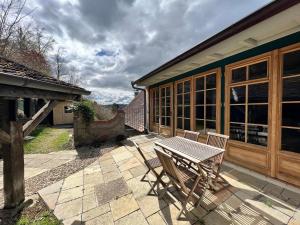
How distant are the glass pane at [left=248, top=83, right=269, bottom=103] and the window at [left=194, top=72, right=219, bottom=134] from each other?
954mm

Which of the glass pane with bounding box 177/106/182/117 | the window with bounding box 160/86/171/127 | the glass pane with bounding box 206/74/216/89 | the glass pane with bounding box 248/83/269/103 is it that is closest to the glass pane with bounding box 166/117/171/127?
the window with bounding box 160/86/171/127

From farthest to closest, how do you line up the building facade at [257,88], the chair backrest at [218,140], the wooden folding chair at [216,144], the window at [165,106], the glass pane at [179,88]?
the window at [165,106], the glass pane at [179,88], the chair backrest at [218,140], the wooden folding chair at [216,144], the building facade at [257,88]

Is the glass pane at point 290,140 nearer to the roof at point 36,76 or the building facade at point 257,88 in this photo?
the building facade at point 257,88

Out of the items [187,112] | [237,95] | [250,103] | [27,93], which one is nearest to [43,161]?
[27,93]

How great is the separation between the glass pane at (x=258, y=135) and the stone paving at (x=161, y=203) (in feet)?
2.25

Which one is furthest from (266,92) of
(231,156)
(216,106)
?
(231,156)

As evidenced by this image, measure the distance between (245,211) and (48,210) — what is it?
2.94 m

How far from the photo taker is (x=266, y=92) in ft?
9.98

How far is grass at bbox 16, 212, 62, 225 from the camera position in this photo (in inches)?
90.5

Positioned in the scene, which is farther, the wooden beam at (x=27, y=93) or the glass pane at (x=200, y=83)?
the glass pane at (x=200, y=83)

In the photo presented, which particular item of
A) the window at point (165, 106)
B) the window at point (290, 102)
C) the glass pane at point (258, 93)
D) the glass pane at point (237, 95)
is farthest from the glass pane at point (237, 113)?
the window at point (165, 106)

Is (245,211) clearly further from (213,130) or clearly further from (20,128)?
(20,128)

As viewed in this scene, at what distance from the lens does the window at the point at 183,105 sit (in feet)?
17.6

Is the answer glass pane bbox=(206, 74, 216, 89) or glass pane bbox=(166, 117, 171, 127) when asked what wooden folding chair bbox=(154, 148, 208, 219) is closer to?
glass pane bbox=(206, 74, 216, 89)
